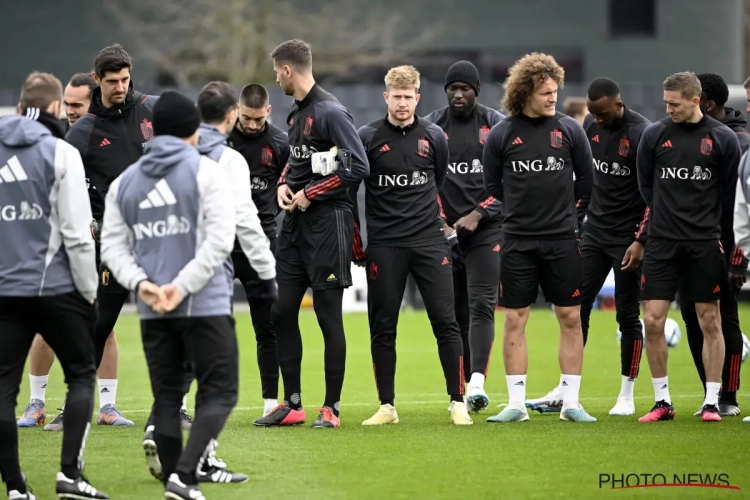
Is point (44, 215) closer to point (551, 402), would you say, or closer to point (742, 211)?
point (742, 211)

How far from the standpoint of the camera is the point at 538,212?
8719 mm

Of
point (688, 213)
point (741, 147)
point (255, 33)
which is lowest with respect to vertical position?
point (688, 213)

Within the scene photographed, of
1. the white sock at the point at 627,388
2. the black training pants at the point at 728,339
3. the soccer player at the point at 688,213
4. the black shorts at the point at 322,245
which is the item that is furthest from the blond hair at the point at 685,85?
the black shorts at the point at 322,245

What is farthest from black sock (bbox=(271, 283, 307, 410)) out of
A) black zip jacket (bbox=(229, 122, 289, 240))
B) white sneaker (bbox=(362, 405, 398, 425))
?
black zip jacket (bbox=(229, 122, 289, 240))

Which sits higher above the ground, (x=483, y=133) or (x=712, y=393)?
(x=483, y=133)

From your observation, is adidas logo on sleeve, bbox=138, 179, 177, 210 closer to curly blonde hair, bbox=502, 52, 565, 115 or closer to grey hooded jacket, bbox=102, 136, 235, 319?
grey hooded jacket, bbox=102, 136, 235, 319

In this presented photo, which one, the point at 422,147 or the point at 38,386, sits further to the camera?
the point at 38,386

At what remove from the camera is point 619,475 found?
22.2 feet

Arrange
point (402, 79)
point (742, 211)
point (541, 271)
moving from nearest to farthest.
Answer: point (742, 211)
point (402, 79)
point (541, 271)

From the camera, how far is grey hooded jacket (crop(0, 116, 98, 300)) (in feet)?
20.8

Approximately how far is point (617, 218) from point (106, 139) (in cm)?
368

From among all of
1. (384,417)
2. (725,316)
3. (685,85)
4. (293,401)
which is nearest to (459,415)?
(384,417)

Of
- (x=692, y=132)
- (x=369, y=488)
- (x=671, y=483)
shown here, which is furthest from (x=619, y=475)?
(x=692, y=132)

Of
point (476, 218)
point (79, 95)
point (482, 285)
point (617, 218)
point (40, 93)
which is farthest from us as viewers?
point (482, 285)
